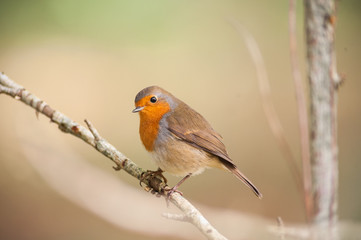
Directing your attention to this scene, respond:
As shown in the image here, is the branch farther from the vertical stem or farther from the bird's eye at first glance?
the vertical stem

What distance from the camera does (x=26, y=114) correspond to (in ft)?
12.1

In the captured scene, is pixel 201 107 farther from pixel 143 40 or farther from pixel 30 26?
pixel 30 26

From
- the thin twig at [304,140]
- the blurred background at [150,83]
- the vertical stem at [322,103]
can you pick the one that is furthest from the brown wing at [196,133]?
the blurred background at [150,83]

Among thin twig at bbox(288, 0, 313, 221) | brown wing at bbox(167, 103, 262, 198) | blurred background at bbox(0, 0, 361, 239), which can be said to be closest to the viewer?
thin twig at bbox(288, 0, 313, 221)

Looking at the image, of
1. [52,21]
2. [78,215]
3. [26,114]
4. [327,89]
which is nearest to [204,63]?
[52,21]

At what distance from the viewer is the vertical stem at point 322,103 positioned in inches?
79.4

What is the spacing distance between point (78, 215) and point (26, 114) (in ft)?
7.71

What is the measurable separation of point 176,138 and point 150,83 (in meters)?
3.24

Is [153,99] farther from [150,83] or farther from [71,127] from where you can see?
[150,83]

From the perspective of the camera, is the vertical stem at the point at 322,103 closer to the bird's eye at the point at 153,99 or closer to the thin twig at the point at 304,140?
the thin twig at the point at 304,140

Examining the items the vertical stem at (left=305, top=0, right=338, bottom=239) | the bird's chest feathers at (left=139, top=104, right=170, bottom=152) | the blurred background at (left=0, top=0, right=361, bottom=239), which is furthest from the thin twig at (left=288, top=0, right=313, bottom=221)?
the blurred background at (left=0, top=0, right=361, bottom=239)

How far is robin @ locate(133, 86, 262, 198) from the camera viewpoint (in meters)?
2.88

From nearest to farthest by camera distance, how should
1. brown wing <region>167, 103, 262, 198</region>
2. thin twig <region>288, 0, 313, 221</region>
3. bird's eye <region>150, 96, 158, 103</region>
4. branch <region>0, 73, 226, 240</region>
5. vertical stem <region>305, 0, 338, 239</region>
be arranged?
1. thin twig <region>288, 0, 313, 221</region>
2. vertical stem <region>305, 0, 338, 239</region>
3. branch <region>0, 73, 226, 240</region>
4. bird's eye <region>150, 96, 158, 103</region>
5. brown wing <region>167, 103, 262, 198</region>

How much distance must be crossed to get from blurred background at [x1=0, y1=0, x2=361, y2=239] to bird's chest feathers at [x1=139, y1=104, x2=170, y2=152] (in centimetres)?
276
